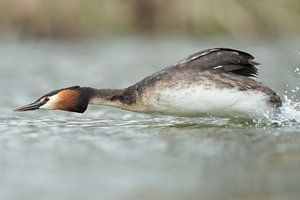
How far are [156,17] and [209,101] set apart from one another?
10600 millimetres

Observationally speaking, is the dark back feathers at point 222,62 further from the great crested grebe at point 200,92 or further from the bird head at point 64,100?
the bird head at point 64,100

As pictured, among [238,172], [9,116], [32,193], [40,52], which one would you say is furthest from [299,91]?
[40,52]

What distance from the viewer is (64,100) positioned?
8008 millimetres

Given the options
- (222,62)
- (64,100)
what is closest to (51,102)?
(64,100)

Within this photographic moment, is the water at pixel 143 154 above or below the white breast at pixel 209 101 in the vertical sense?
below

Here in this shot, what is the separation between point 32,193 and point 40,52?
11.1 metres

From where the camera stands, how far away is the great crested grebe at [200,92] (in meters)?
7.39

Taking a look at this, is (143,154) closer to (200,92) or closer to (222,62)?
(200,92)

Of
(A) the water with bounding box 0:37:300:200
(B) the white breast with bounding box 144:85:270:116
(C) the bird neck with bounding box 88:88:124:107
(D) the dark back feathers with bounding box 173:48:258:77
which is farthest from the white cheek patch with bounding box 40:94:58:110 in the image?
(D) the dark back feathers with bounding box 173:48:258:77

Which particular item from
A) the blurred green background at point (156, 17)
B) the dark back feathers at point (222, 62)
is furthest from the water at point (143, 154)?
the blurred green background at point (156, 17)

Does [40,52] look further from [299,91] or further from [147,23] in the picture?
[299,91]

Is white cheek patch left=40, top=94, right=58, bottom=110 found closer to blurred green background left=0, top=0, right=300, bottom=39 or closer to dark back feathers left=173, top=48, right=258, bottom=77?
dark back feathers left=173, top=48, right=258, bottom=77

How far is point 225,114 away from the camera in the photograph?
747 cm

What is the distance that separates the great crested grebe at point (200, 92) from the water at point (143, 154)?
6.1 inches
